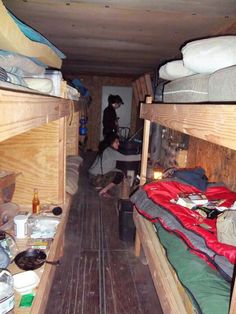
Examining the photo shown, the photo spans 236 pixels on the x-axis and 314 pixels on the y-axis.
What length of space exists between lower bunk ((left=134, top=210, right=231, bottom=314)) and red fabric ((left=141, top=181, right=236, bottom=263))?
84mm

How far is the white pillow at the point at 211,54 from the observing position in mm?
853

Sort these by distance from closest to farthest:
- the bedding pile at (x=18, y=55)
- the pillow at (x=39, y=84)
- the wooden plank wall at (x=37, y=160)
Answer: the bedding pile at (x=18, y=55), the pillow at (x=39, y=84), the wooden plank wall at (x=37, y=160)

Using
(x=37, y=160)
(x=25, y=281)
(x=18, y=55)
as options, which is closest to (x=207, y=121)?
(x=18, y=55)

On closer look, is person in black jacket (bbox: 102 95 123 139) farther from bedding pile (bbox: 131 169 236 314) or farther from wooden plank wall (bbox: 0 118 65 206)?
bedding pile (bbox: 131 169 236 314)

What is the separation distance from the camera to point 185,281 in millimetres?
874

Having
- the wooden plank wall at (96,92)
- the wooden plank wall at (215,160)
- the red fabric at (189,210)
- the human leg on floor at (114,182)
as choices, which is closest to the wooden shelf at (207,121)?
the red fabric at (189,210)

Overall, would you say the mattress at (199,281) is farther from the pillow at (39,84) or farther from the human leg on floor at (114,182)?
the human leg on floor at (114,182)

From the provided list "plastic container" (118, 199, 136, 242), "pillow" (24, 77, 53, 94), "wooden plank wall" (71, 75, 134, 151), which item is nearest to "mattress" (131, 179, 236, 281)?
"plastic container" (118, 199, 136, 242)

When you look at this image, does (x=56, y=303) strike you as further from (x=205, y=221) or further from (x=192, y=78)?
(x=192, y=78)

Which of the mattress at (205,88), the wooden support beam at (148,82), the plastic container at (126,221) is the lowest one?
the plastic container at (126,221)

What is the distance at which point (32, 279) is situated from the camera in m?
1.02

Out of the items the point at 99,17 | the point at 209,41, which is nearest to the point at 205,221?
the point at 209,41

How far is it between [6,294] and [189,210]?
2.81 ft

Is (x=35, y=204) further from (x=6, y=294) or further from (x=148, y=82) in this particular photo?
(x=148, y=82)
